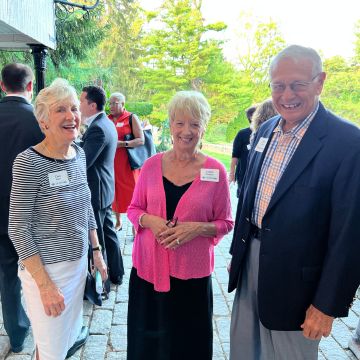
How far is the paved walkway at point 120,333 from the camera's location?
239 centimetres

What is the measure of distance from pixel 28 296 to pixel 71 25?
9409mm

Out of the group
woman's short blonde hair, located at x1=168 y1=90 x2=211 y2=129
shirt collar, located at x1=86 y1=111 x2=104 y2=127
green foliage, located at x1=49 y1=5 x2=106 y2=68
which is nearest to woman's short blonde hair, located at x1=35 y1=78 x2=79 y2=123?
woman's short blonde hair, located at x1=168 y1=90 x2=211 y2=129

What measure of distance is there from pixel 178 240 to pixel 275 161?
2.06 ft

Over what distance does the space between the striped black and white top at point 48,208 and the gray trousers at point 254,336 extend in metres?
0.92

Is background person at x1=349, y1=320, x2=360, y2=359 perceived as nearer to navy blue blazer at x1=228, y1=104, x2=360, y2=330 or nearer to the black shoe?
navy blue blazer at x1=228, y1=104, x2=360, y2=330

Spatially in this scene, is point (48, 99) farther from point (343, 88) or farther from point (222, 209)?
point (343, 88)

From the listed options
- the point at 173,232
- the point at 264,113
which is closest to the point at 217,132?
the point at 264,113

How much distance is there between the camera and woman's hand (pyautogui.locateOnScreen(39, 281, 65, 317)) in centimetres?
154

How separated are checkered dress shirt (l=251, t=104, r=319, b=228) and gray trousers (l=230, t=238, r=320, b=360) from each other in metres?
0.20

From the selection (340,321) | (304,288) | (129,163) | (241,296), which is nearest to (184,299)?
(241,296)

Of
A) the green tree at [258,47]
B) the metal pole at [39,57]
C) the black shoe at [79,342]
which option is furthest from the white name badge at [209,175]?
the green tree at [258,47]

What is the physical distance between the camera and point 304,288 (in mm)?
1480

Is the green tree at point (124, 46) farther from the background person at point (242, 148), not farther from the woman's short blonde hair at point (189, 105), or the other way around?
the woman's short blonde hair at point (189, 105)

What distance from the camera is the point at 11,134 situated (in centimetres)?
216
